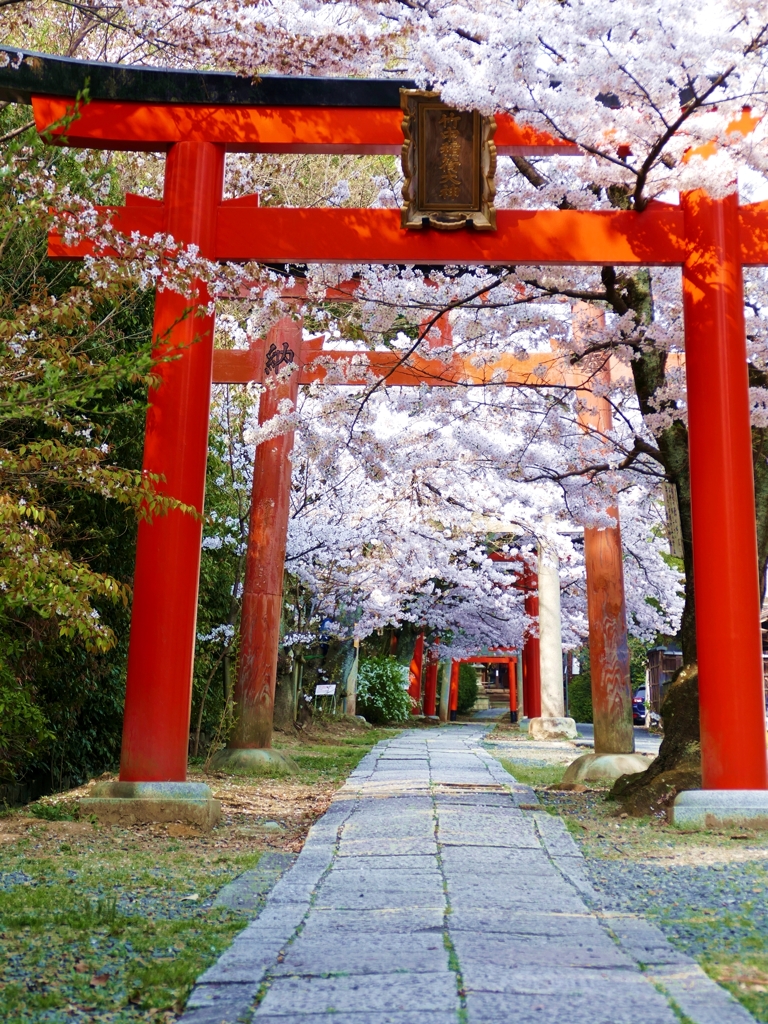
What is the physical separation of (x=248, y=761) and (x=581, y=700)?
2217 centimetres

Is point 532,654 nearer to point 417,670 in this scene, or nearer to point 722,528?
point 417,670

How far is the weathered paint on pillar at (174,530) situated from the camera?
5973 mm

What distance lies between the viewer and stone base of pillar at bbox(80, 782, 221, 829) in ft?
18.9

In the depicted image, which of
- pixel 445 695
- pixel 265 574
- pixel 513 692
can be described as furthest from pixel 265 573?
pixel 513 692

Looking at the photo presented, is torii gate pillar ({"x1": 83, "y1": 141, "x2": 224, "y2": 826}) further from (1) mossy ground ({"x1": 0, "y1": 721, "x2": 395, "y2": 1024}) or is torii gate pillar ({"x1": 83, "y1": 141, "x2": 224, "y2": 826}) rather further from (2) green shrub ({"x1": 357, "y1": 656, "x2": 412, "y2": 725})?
(2) green shrub ({"x1": 357, "y1": 656, "x2": 412, "y2": 725})

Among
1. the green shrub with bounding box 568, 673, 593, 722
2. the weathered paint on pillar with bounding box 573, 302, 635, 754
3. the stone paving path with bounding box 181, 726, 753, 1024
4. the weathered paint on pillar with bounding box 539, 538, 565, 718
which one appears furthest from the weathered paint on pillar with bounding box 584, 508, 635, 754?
the green shrub with bounding box 568, 673, 593, 722

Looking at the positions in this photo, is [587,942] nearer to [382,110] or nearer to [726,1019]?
[726,1019]

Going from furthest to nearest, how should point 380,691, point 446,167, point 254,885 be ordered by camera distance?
point 380,691
point 446,167
point 254,885

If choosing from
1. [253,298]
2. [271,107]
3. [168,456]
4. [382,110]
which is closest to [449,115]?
[382,110]

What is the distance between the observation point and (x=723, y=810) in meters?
5.61

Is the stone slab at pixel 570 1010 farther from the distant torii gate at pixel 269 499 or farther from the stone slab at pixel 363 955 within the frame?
the distant torii gate at pixel 269 499

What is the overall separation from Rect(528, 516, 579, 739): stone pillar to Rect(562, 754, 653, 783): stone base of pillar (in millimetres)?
8005

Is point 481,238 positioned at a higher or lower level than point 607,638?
higher

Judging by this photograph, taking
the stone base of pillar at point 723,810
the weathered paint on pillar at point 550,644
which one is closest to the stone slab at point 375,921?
the stone base of pillar at point 723,810
